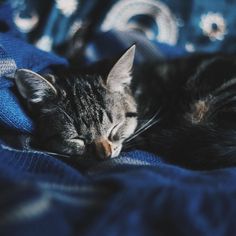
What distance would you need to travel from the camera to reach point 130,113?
52.8 inches

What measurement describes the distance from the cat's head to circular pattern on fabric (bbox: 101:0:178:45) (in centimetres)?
53

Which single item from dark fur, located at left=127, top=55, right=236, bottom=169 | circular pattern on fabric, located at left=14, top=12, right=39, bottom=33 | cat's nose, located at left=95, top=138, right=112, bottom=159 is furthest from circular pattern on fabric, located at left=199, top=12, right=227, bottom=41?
cat's nose, located at left=95, top=138, right=112, bottom=159

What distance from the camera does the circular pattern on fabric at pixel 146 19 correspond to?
173cm

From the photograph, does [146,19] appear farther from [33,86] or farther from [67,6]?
[33,86]

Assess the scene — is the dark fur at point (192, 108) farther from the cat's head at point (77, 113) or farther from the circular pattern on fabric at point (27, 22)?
the circular pattern on fabric at point (27, 22)

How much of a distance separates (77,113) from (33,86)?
16cm

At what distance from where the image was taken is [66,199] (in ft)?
2.63

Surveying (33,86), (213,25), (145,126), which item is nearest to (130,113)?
(145,126)

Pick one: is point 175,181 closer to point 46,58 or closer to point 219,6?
point 46,58

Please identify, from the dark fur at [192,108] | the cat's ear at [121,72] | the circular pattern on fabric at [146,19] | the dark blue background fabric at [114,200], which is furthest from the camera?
the circular pattern on fabric at [146,19]

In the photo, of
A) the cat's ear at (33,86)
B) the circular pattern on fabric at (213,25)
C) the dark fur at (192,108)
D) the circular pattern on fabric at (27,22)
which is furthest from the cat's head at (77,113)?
the circular pattern on fabric at (213,25)

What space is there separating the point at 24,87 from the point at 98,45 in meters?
0.61

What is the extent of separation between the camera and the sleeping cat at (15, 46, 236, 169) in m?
1.14

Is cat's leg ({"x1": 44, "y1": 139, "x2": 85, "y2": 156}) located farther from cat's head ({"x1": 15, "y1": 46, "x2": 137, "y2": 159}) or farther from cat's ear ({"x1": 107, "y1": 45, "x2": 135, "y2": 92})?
cat's ear ({"x1": 107, "y1": 45, "x2": 135, "y2": 92})
